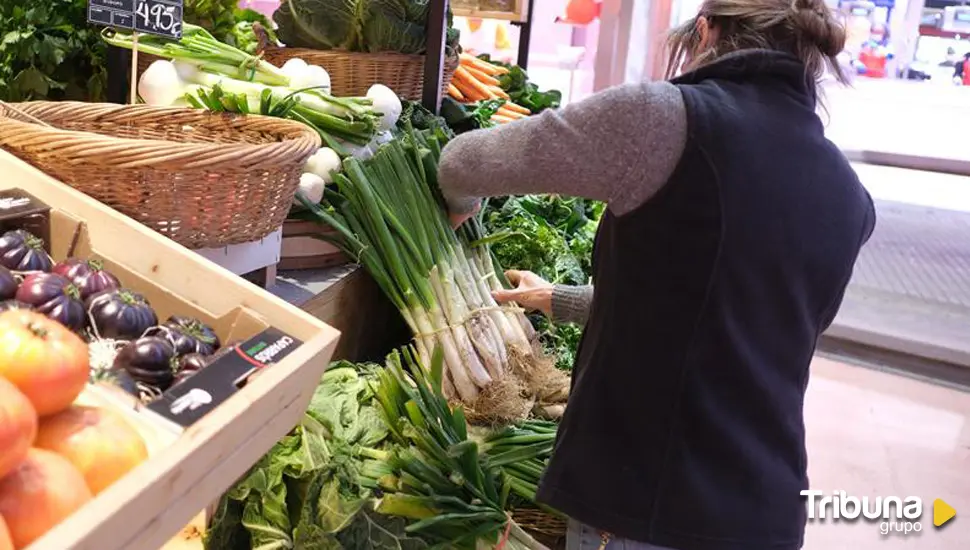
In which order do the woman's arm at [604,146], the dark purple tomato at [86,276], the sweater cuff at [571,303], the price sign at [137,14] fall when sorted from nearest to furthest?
the dark purple tomato at [86,276] < the woman's arm at [604,146] < the price sign at [137,14] < the sweater cuff at [571,303]

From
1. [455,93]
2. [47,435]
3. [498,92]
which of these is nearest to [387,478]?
[47,435]

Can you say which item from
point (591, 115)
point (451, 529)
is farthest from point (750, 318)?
point (451, 529)

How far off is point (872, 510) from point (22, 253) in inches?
130

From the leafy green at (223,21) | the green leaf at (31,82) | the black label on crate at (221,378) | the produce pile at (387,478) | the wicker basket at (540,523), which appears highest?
the leafy green at (223,21)

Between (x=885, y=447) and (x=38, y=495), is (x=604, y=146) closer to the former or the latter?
(x=38, y=495)

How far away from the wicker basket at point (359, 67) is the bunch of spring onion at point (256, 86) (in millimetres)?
294

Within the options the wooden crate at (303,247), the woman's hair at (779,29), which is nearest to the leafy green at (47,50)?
the wooden crate at (303,247)

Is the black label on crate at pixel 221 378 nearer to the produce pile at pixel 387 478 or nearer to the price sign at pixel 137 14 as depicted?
the produce pile at pixel 387 478

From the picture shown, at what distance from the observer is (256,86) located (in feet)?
7.57

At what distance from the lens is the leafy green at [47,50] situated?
2355 millimetres

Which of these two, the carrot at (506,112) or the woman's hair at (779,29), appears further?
the carrot at (506,112)

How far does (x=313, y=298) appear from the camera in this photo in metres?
2.06

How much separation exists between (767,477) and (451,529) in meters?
0.71

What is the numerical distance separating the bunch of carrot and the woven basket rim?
1993 mm
